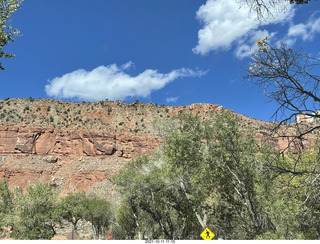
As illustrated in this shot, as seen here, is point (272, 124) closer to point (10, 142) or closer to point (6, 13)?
point (6, 13)

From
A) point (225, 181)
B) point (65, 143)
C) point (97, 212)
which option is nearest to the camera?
point (225, 181)

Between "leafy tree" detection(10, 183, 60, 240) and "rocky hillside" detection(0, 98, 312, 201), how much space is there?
37.3 metres

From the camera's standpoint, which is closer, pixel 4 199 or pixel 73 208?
pixel 4 199

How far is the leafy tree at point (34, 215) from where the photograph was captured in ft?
72.3

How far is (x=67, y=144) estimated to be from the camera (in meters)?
79.2

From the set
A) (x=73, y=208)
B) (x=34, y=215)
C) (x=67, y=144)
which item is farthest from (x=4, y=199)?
(x=67, y=144)

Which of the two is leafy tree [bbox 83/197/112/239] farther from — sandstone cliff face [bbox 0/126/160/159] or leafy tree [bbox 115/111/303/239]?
sandstone cliff face [bbox 0/126/160/159]

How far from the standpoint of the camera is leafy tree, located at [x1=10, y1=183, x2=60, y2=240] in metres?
22.0

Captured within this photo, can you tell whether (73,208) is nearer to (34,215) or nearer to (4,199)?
(4,199)

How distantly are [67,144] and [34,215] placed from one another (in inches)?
2333

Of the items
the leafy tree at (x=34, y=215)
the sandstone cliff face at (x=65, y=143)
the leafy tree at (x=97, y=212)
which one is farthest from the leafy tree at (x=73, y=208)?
the sandstone cliff face at (x=65, y=143)

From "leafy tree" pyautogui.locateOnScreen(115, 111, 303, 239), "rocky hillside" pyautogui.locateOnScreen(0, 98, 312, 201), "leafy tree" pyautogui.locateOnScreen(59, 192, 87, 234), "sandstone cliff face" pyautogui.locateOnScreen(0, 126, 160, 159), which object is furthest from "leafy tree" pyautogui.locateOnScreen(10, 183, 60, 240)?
"sandstone cliff face" pyautogui.locateOnScreen(0, 126, 160, 159)

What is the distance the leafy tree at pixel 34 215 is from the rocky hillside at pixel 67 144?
3729 centimetres

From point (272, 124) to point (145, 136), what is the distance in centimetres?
8079
